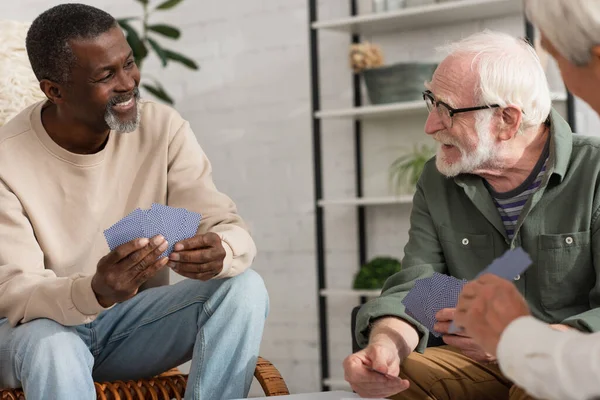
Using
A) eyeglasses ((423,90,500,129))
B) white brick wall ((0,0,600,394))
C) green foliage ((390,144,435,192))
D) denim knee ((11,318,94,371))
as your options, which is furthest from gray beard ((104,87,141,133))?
white brick wall ((0,0,600,394))

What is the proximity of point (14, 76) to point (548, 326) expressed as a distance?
6.19 ft

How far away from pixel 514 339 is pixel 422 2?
9.09 ft

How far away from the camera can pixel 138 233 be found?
192 centimetres

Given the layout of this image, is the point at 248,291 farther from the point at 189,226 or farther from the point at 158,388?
the point at 158,388

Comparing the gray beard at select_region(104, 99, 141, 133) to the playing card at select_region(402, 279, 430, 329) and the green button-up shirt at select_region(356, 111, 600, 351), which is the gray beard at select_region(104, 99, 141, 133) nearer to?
the green button-up shirt at select_region(356, 111, 600, 351)

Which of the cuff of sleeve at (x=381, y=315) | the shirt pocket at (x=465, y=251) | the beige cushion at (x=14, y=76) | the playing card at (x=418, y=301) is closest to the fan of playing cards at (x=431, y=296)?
the playing card at (x=418, y=301)

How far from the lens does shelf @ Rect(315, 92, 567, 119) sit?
3675 millimetres

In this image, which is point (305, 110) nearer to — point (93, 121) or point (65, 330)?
point (93, 121)

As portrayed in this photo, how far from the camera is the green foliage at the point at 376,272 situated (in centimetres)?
382

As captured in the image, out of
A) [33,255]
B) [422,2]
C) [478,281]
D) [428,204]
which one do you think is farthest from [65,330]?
[422,2]

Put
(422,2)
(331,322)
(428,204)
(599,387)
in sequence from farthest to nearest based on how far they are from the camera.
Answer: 1. (331,322)
2. (422,2)
3. (428,204)
4. (599,387)

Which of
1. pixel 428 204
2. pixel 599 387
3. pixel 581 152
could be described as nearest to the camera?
pixel 599 387

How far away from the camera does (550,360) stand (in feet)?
3.61

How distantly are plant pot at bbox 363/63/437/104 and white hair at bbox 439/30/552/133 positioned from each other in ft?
5.08
